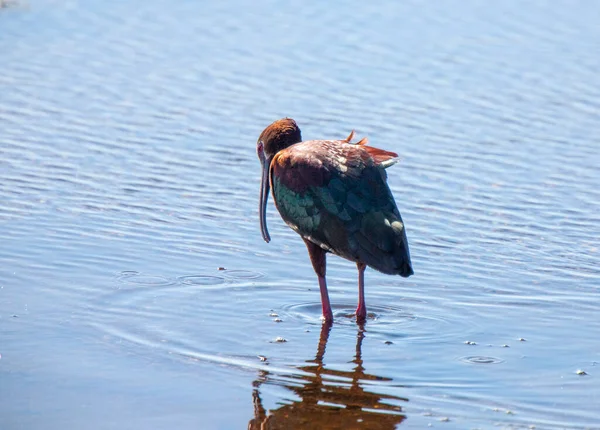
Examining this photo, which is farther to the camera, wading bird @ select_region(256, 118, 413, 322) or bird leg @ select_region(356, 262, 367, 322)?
bird leg @ select_region(356, 262, 367, 322)

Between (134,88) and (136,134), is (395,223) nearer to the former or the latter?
(136,134)

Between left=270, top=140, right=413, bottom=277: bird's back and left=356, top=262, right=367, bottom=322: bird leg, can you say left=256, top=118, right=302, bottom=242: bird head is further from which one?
left=356, top=262, right=367, bottom=322: bird leg

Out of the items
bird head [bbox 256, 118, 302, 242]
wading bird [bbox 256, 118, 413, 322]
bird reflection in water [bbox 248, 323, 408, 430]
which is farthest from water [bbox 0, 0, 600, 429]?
bird head [bbox 256, 118, 302, 242]

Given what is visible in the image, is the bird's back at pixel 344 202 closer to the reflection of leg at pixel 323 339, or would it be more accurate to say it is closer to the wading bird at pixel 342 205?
the wading bird at pixel 342 205

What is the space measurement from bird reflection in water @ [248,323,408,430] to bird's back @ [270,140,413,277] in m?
0.81

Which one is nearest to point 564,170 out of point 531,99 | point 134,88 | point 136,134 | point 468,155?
point 468,155

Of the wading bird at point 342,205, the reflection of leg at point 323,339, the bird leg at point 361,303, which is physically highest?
the wading bird at point 342,205

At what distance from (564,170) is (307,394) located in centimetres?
609

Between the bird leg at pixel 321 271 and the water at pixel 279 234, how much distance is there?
0.32 feet

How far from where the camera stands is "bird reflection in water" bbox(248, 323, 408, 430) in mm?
6113

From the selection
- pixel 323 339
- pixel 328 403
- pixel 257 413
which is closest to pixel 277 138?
pixel 323 339

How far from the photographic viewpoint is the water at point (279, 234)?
6.49m

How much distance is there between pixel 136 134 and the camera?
42.5ft

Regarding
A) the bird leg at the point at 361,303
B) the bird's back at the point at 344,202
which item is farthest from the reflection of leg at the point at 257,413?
the bird leg at the point at 361,303
